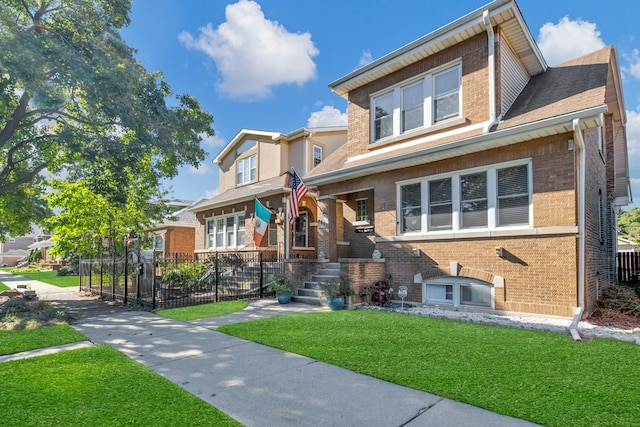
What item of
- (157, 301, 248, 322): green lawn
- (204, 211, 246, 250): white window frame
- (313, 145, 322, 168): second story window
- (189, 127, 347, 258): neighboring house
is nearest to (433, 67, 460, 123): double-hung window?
(189, 127, 347, 258): neighboring house

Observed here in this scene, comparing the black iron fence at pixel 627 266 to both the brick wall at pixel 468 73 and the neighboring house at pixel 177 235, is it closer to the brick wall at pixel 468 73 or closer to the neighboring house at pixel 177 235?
the brick wall at pixel 468 73

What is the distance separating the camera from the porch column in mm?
11812

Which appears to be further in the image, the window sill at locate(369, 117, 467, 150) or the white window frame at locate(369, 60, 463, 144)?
the white window frame at locate(369, 60, 463, 144)

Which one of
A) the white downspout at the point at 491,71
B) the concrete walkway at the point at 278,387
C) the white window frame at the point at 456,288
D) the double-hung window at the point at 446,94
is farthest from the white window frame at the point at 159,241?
the white downspout at the point at 491,71

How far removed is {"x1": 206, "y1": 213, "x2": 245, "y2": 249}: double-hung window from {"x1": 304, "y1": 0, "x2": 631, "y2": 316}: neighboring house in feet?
25.4

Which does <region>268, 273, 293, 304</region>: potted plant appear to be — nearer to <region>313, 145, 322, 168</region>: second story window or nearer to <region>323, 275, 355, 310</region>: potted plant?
<region>323, 275, 355, 310</region>: potted plant

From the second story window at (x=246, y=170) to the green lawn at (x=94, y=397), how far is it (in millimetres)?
15525

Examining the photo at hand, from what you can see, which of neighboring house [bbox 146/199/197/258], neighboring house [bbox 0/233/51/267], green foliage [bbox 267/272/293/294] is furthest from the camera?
neighboring house [bbox 0/233/51/267]

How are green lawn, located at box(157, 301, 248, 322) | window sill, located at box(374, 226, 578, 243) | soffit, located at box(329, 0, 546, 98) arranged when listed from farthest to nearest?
soffit, located at box(329, 0, 546, 98)
green lawn, located at box(157, 301, 248, 322)
window sill, located at box(374, 226, 578, 243)

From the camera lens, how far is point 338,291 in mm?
9523

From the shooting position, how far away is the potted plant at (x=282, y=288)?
1070cm

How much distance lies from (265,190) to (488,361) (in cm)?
1299

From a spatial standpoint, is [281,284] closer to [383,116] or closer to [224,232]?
[383,116]

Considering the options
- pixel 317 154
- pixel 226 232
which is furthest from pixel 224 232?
pixel 317 154
